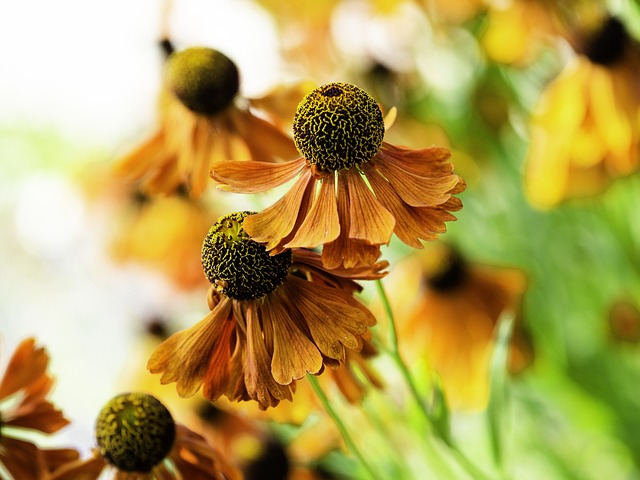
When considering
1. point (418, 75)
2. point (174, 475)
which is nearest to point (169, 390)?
point (174, 475)

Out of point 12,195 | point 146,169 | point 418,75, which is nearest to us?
point 146,169

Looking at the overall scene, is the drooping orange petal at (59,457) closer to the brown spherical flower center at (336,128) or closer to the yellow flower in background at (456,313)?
the brown spherical flower center at (336,128)

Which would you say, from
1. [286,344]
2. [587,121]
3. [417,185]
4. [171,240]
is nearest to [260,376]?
[286,344]

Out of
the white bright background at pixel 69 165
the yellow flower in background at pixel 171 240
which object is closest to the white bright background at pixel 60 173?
the white bright background at pixel 69 165

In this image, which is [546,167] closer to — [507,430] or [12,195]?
[507,430]

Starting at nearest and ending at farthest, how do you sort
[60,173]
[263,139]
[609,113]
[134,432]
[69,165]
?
[134,432]
[263,139]
[609,113]
[69,165]
[60,173]

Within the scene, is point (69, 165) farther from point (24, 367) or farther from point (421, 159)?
point (421, 159)
